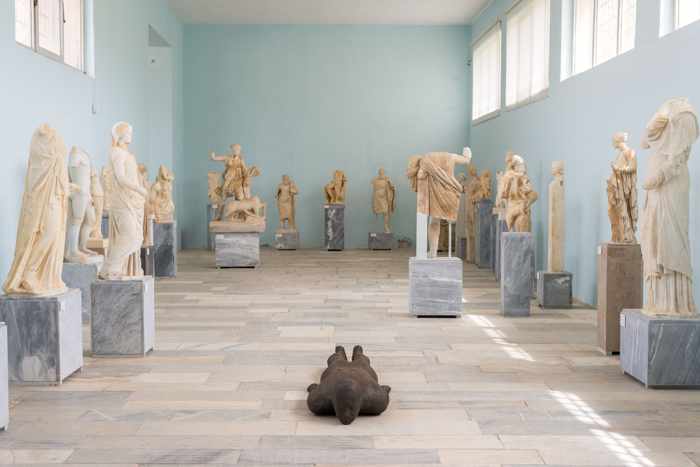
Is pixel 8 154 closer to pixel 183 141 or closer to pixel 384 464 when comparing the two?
pixel 384 464

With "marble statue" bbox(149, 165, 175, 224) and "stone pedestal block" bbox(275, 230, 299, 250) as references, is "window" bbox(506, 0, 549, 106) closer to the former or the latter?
"stone pedestal block" bbox(275, 230, 299, 250)

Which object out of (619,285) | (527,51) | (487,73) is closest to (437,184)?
(619,285)

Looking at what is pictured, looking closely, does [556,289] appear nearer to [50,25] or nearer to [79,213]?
[79,213]

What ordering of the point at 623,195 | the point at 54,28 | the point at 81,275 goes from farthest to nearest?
the point at 54,28, the point at 81,275, the point at 623,195

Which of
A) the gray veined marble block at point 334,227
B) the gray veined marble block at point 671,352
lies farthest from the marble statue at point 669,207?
the gray veined marble block at point 334,227

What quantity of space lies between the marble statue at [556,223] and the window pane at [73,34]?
25.0 feet

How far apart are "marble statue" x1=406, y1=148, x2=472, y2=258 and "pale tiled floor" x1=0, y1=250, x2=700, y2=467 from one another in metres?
1.42

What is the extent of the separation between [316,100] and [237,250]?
710 centimetres

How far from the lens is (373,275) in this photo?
48.4 ft

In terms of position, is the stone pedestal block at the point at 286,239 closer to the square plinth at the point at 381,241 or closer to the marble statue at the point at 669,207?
the square plinth at the point at 381,241

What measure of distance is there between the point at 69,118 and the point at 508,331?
7.24 metres

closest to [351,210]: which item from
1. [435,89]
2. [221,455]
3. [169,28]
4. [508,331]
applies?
[435,89]

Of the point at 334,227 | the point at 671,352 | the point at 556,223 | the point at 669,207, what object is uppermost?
the point at 669,207

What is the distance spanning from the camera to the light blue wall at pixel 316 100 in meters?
21.5
